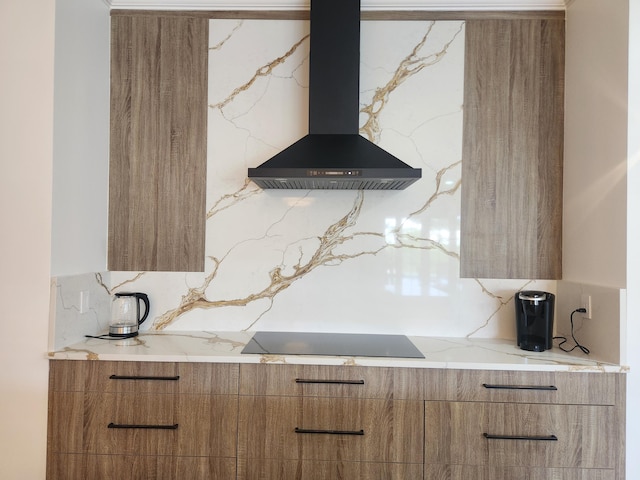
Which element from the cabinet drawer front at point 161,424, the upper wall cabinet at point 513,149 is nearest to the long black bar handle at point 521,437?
the upper wall cabinet at point 513,149

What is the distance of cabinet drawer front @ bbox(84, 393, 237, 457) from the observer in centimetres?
184

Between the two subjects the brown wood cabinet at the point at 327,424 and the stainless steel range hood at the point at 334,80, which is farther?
the stainless steel range hood at the point at 334,80

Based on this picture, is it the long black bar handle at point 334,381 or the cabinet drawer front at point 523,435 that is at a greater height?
the long black bar handle at point 334,381

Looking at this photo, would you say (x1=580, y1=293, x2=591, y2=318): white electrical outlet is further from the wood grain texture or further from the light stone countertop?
the wood grain texture

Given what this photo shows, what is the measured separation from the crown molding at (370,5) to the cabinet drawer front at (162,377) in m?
1.87

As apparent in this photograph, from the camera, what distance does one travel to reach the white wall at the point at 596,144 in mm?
1841

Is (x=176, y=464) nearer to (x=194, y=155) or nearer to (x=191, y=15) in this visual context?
(x=194, y=155)

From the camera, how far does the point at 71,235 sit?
2037mm

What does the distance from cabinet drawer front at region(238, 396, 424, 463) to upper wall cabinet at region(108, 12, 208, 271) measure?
0.94 meters

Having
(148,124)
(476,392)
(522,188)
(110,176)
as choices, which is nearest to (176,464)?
(476,392)

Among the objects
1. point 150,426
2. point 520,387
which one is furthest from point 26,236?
point 520,387

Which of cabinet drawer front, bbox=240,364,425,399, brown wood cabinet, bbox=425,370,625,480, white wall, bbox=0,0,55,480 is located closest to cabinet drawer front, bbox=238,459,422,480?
brown wood cabinet, bbox=425,370,625,480

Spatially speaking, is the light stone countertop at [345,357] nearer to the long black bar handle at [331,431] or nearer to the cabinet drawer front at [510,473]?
the long black bar handle at [331,431]

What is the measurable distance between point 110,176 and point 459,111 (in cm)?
193
